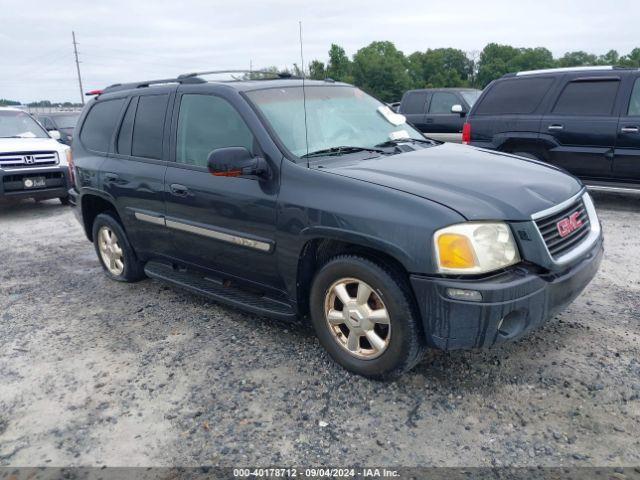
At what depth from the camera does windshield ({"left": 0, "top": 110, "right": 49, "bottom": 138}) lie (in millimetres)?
9617

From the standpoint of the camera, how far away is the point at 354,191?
300 cm

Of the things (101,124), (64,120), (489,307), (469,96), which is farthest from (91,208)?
(64,120)

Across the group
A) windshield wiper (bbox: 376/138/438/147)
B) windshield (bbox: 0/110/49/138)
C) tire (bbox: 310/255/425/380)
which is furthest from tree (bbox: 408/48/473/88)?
tire (bbox: 310/255/425/380)

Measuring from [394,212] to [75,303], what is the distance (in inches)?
129

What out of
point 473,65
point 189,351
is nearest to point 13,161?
point 189,351

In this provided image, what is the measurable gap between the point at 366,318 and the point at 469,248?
74 cm

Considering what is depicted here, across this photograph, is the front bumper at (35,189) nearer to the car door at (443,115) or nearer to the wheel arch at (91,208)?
the wheel arch at (91,208)

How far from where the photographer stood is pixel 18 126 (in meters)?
9.85

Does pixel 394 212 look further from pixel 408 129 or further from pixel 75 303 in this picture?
pixel 75 303

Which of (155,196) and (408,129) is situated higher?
(408,129)

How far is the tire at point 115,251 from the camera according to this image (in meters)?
4.89

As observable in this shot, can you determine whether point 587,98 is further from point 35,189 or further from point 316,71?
point 35,189

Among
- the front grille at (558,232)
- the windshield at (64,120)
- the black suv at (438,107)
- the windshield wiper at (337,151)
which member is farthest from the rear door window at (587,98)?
the windshield at (64,120)

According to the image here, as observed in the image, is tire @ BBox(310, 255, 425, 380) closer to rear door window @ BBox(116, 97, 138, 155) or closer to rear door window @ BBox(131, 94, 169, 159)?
rear door window @ BBox(131, 94, 169, 159)
